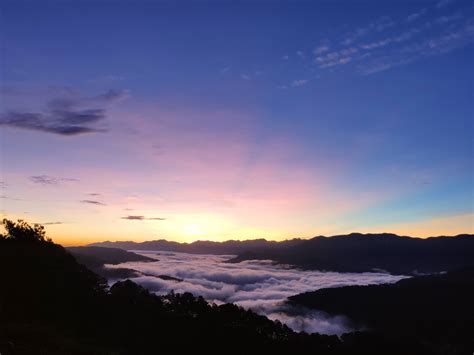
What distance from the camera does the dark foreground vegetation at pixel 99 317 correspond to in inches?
2099

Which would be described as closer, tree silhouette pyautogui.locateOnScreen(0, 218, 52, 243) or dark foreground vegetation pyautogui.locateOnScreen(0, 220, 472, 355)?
dark foreground vegetation pyautogui.locateOnScreen(0, 220, 472, 355)

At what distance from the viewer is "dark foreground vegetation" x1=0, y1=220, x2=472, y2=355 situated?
53.3 metres

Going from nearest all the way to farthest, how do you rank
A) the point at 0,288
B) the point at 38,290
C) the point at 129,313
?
1. the point at 0,288
2. the point at 38,290
3. the point at 129,313

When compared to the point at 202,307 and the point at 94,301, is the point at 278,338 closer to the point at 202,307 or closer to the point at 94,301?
the point at 202,307

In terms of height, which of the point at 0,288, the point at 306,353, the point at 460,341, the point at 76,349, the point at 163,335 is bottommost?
the point at 460,341

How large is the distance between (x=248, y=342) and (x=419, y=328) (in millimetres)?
143882

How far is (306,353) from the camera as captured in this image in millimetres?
98562

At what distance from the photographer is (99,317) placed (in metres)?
69.1

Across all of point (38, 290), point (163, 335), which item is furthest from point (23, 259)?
point (163, 335)

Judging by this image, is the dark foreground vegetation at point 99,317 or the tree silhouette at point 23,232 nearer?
the dark foreground vegetation at point 99,317

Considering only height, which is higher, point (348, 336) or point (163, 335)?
point (163, 335)

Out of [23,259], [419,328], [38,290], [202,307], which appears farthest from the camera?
[419,328]

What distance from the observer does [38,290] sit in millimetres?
65750

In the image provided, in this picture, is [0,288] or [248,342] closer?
[0,288]
